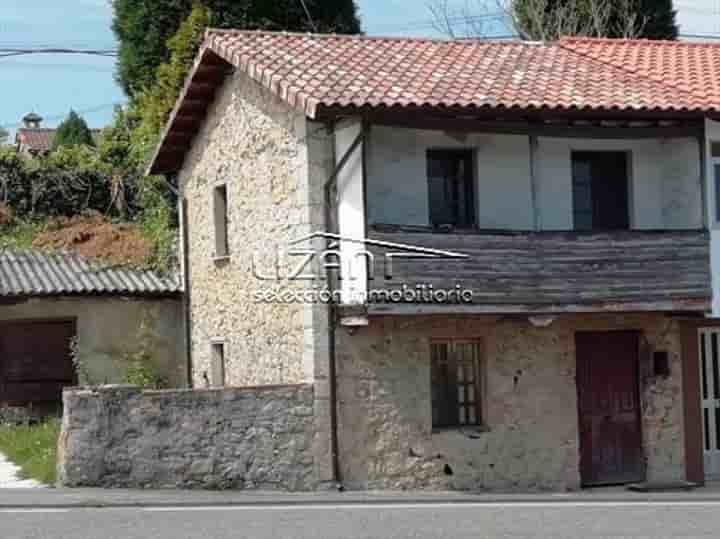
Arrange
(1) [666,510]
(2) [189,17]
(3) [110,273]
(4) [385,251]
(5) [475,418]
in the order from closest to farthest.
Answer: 1. (1) [666,510]
2. (4) [385,251]
3. (5) [475,418]
4. (3) [110,273]
5. (2) [189,17]

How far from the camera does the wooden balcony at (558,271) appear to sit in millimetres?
18141

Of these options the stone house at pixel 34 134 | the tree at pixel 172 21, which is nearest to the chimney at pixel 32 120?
the stone house at pixel 34 134

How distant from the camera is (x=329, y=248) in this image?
18.8 metres

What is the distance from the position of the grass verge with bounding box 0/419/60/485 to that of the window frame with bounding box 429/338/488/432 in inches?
219

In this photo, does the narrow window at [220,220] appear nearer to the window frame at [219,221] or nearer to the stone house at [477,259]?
the window frame at [219,221]

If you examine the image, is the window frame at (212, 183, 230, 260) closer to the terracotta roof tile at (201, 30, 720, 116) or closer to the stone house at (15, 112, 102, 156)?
the terracotta roof tile at (201, 30, 720, 116)

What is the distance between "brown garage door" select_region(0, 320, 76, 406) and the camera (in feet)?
82.1

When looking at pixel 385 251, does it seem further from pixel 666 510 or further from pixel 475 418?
pixel 666 510

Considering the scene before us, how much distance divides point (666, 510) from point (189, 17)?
19.0 meters

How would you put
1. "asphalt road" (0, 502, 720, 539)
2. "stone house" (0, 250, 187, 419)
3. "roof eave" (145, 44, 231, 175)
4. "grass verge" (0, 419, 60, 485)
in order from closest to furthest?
1. "asphalt road" (0, 502, 720, 539)
2. "grass verge" (0, 419, 60, 485)
3. "roof eave" (145, 44, 231, 175)
4. "stone house" (0, 250, 187, 419)

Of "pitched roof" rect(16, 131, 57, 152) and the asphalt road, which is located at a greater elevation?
"pitched roof" rect(16, 131, 57, 152)

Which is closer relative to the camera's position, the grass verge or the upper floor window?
the grass verge

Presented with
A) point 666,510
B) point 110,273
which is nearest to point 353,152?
point 666,510

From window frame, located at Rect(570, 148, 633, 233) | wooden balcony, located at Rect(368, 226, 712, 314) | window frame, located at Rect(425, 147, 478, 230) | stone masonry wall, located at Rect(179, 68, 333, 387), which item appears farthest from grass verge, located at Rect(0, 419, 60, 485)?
window frame, located at Rect(570, 148, 633, 233)
